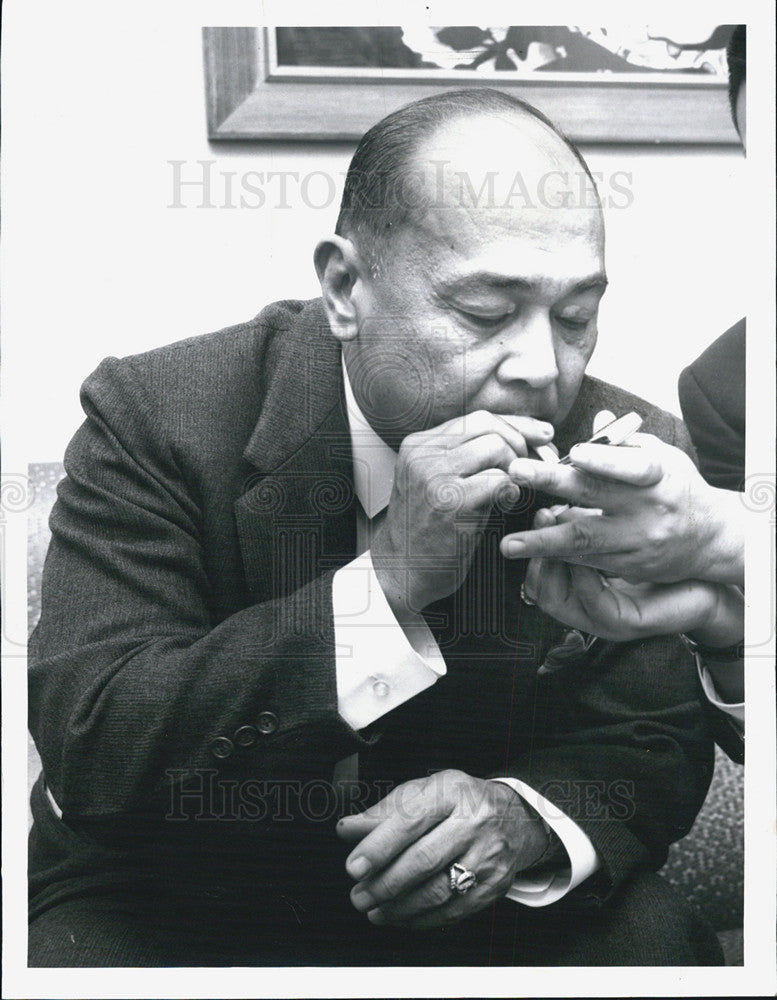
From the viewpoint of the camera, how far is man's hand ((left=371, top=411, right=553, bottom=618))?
1.45m

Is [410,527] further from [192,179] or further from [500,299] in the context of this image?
[192,179]

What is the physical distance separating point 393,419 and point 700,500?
0.44 meters

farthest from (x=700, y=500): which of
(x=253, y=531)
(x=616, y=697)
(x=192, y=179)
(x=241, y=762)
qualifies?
(x=192, y=179)

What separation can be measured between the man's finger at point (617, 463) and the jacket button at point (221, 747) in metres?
0.58

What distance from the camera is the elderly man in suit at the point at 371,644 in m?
1.47

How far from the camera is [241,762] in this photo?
4.91 ft

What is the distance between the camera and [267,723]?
4.80 ft

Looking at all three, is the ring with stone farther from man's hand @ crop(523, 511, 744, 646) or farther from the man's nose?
the man's nose

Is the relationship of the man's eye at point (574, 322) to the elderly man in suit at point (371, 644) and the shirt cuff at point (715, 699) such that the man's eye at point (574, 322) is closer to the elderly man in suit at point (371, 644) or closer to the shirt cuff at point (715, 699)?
the elderly man in suit at point (371, 644)

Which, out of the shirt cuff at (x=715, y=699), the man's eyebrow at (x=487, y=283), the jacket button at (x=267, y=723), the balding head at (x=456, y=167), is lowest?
the shirt cuff at (x=715, y=699)

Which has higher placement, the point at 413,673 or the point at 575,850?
the point at 413,673

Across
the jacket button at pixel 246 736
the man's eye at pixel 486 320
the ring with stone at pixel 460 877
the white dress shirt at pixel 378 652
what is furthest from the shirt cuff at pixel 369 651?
the man's eye at pixel 486 320

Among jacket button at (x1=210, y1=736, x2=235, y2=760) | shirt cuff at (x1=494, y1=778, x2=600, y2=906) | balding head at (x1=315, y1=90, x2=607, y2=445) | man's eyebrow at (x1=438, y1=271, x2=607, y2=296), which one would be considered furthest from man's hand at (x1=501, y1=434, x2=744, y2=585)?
jacket button at (x1=210, y1=736, x2=235, y2=760)

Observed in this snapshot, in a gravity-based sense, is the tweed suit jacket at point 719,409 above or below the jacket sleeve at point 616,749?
above
